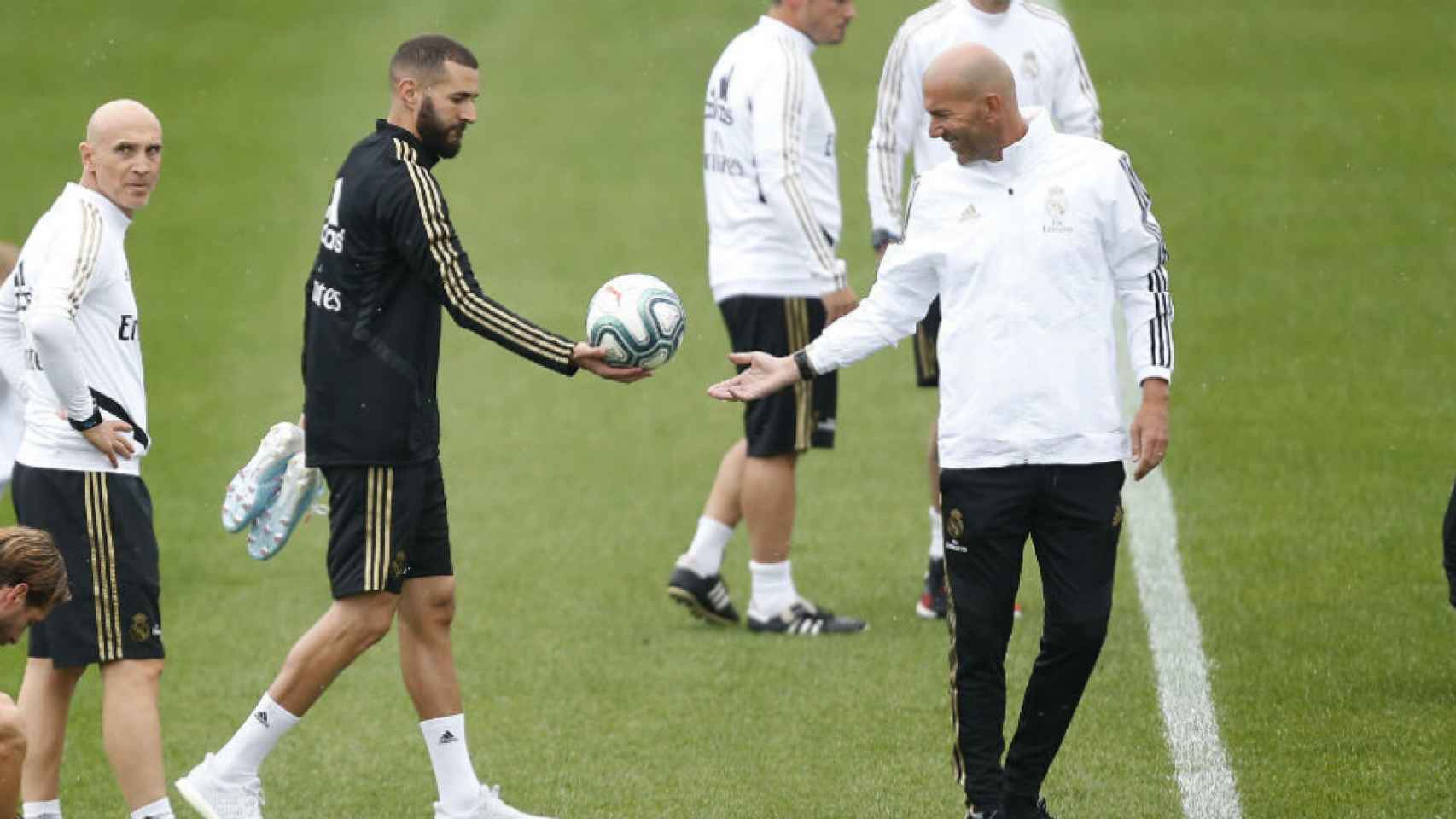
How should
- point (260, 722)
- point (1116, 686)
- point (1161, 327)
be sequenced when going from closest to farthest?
point (1161, 327) < point (260, 722) < point (1116, 686)

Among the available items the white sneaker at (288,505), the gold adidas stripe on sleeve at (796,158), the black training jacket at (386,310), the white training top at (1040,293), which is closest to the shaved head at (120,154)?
the black training jacket at (386,310)

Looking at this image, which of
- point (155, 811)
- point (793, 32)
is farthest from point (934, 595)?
point (155, 811)

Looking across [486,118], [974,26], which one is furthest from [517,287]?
[974,26]

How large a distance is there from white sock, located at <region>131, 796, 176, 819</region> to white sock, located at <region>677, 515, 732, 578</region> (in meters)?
3.16

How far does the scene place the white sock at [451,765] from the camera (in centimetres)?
661

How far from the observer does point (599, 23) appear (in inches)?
902

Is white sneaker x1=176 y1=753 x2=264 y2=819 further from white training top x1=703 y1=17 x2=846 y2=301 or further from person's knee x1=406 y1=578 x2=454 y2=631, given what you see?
white training top x1=703 y1=17 x2=846 y2=301

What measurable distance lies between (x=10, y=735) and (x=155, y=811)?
4.07 ft

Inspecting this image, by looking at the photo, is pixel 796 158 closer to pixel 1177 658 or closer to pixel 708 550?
pixel 708 550

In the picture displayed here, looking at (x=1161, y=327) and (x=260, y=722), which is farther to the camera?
(x=260, y=722)

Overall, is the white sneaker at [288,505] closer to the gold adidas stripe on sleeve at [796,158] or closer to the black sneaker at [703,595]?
the black sneaker at [703,595]

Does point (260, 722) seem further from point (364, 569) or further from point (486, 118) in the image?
point (486, 118)

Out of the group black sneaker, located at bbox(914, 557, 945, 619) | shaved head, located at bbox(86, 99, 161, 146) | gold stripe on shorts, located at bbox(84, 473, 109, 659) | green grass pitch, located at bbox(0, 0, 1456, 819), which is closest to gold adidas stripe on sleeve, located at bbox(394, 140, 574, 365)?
shaved head, located at bbox(86, 99, 161, 146)

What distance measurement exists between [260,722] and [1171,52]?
16.0 metres
